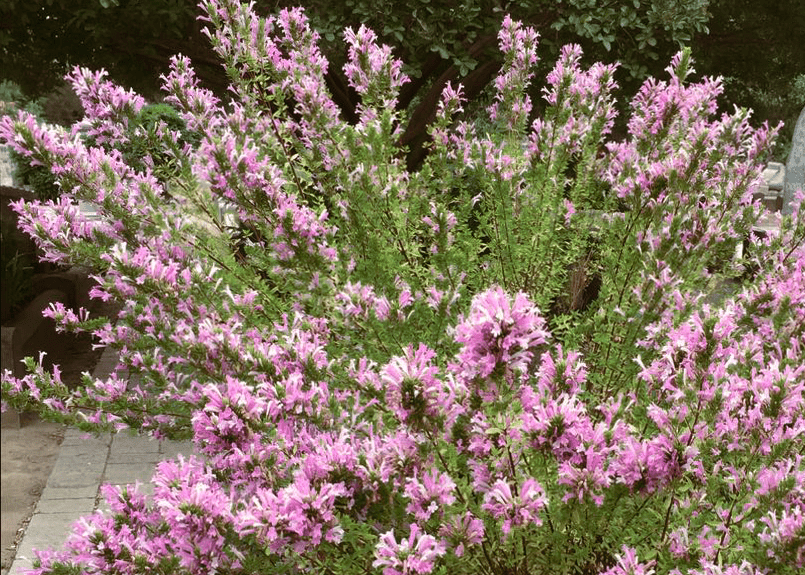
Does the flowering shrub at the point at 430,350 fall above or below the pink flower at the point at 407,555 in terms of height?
above

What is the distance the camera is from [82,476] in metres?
5.98

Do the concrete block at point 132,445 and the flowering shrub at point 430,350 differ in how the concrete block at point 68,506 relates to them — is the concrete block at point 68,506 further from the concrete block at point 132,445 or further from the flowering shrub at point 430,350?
the flowering shrub at point 430,350

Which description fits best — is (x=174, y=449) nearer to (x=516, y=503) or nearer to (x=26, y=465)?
(x=26, y=465)

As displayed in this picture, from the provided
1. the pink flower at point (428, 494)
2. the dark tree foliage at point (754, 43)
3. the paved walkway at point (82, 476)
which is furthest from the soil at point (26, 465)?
the dark tree foliage at point (754, 43)

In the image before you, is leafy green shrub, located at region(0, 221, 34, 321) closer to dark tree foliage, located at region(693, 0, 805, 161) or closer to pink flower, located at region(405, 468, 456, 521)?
pink flower, located at region(405, 468, 456, 521)

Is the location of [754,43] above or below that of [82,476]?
above

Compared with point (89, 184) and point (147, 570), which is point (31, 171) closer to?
point (89, 184)

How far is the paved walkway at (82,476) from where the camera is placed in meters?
5.18

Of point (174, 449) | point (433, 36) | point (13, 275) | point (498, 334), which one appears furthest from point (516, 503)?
point (433, 36)

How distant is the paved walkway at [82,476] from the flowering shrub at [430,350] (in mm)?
1618

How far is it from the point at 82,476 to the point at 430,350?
4.09m

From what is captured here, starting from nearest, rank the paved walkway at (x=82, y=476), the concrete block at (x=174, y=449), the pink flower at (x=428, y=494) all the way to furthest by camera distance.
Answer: the pink flower at (x=428, y=494) < the paved walkway at (x=82, y=476) < the concrete block at (x=174, y=449)

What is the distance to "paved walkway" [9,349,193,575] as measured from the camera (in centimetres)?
518

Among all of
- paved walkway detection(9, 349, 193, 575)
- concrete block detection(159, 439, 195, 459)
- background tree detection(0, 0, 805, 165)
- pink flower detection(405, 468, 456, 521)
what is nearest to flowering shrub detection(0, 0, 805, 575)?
pink flower detection(405, 468, 456, 521)
